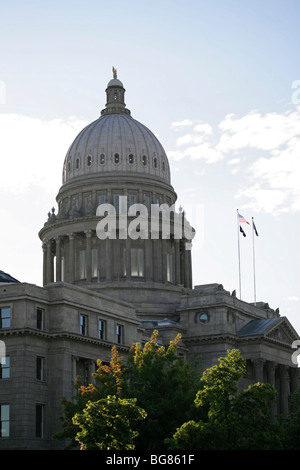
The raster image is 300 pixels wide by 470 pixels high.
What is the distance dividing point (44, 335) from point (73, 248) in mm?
37282

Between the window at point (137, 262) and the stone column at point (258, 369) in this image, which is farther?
the window at point (137, 262)

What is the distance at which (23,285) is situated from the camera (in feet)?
241

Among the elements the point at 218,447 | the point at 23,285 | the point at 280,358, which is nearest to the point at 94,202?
the point at 280,358

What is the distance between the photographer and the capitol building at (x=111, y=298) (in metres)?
72.9

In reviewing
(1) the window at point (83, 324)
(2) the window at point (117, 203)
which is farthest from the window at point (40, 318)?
(2) the window at point (117, 203)

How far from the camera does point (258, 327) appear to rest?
10025cm

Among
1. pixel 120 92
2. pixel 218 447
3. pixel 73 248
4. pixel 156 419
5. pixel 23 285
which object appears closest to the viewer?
pixel 218 447

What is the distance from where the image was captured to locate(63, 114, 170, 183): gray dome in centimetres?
11512

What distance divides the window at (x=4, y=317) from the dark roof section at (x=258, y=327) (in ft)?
106

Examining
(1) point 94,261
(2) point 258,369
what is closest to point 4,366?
(2) point 258,369

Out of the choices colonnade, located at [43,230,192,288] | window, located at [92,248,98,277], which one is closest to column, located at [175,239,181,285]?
colonnade, located at [43,230,192,288]

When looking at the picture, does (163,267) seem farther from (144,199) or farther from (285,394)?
(285,394)

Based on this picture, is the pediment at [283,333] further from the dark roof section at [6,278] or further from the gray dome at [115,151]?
the dark roof section at [6,278]

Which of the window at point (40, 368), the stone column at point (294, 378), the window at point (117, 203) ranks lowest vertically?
the window at point (40, 368)
